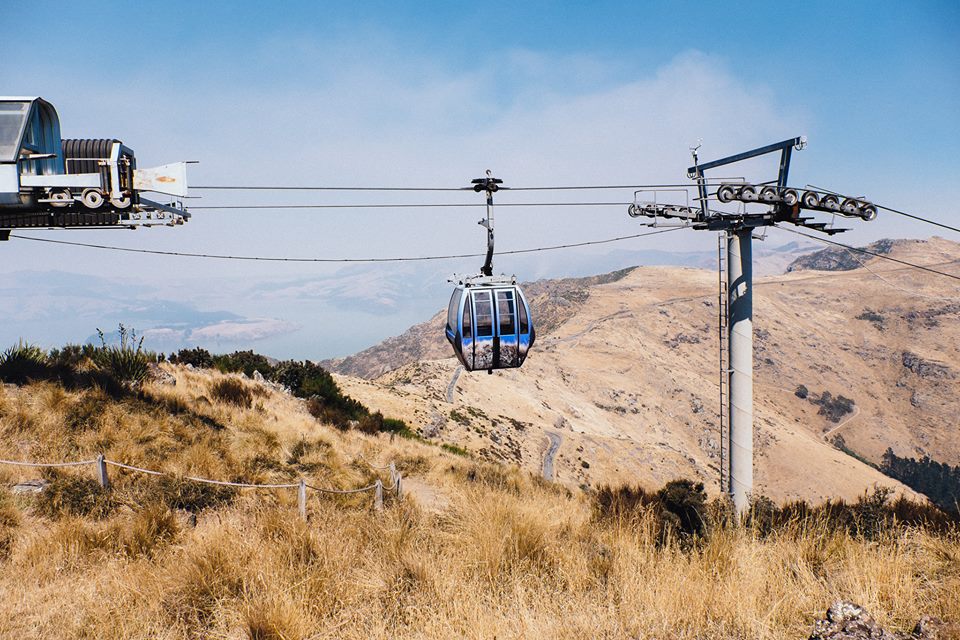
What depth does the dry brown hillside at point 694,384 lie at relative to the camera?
48188 mm

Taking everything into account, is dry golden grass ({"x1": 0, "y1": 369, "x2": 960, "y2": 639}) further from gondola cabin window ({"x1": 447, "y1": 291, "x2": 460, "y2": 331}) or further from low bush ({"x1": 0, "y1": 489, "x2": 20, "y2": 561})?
gondola cabin window ({"x1": 447, "y1": 291, "x2": 460, "y2": 331})

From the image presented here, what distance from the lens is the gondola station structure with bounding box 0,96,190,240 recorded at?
12.2 m

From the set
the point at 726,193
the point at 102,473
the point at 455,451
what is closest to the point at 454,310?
the point at 726,193

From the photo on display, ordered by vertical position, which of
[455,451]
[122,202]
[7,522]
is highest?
[122,202]

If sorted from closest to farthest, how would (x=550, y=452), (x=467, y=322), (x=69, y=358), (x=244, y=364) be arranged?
(x=467, y=322) → (x=69, y=358) → (x=244, y=364) → (x=550, y=452)

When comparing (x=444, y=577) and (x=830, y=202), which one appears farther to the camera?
(x=830, y=202)

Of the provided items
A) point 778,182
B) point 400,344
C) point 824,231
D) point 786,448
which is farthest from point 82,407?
point 400,344

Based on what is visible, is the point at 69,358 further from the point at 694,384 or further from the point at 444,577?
the point at 694,384

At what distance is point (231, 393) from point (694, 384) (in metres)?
88.8

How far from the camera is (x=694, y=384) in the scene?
9475 cm

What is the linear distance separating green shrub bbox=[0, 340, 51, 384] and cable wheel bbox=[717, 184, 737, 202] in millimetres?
20097

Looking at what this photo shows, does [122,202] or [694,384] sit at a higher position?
[122,202]

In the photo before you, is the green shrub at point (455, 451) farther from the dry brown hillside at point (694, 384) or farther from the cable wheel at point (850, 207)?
the cable wheel at point (850, 207)

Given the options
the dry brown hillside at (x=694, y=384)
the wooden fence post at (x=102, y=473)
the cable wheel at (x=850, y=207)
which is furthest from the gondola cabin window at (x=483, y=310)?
the dry brown hillside at (x=694, y=384)
